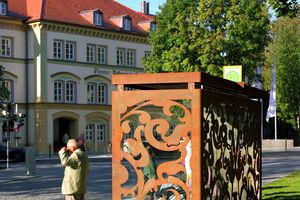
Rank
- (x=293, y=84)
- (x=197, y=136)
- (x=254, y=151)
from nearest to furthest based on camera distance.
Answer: (x=197, y=136), (x=254, y=151), (x=293, y=84)

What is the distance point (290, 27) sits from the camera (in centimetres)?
6706

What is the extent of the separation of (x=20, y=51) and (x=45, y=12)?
3.87 m

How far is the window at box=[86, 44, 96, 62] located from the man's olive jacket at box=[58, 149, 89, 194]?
46444 mm

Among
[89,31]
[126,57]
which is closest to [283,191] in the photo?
[89,31]

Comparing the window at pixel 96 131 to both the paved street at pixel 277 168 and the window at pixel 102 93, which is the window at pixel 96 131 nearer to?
the window at pixel 102 93

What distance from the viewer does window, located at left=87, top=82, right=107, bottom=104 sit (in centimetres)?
5728

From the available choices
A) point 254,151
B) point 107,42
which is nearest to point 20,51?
point 107,42

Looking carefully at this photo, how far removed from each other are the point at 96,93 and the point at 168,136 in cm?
5173

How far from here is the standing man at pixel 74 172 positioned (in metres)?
10.8

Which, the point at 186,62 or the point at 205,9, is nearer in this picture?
the point at 205,9

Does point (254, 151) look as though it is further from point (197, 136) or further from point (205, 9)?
point (205, 9)

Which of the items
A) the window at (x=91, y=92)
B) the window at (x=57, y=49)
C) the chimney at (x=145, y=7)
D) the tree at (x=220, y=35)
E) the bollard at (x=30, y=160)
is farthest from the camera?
the chimney at (x=145, y=7)

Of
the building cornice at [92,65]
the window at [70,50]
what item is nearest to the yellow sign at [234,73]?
the building cornice at [92,65]

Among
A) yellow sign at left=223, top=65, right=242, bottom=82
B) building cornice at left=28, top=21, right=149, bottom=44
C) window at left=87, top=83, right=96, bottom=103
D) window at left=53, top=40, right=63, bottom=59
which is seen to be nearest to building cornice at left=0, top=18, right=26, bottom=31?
building cornice at left=28, top=21, right=149, bottom=44
